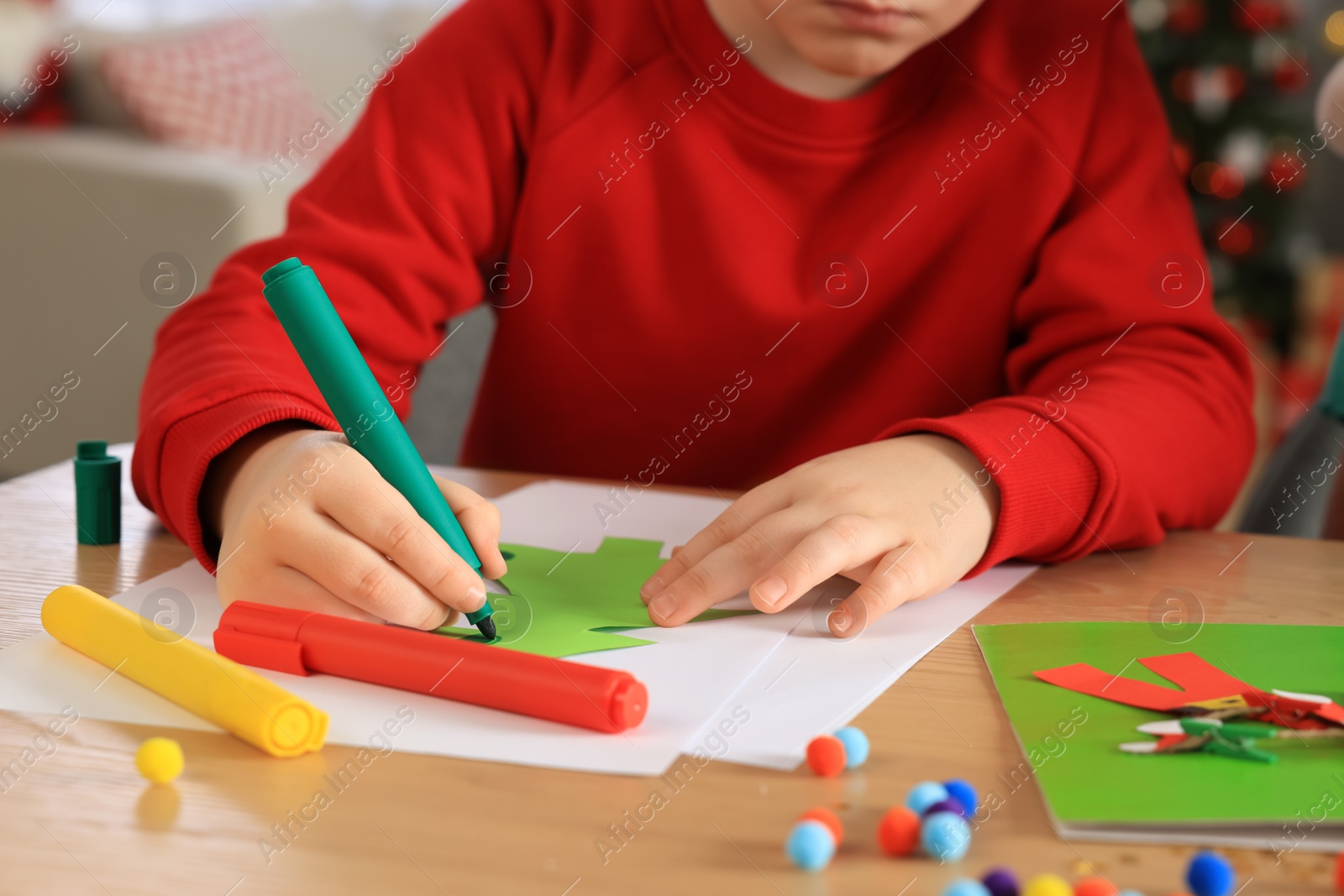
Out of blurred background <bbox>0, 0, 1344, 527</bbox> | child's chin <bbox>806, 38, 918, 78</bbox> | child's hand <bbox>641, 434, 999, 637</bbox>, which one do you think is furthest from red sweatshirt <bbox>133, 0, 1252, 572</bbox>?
blurred background <bbox>0, 0, 1344, 527</bbox>

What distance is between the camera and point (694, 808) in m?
0.37

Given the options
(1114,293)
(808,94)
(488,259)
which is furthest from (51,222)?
(1114,293)

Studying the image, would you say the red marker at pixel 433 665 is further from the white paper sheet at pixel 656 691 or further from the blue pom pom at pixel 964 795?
the blue pom pom at pixel 964 795

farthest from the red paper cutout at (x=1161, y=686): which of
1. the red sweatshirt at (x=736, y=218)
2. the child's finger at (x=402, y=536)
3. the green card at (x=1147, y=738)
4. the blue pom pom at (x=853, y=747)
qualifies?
the red sweatshirt at (x=736, y=218)

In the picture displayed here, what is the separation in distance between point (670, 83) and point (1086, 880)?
0.72 meters

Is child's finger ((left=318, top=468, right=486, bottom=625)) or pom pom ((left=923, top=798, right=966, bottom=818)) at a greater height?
pom pom ((left=923, top=798, right=966, bottom=818))

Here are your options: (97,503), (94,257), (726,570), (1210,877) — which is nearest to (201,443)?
(97,503)

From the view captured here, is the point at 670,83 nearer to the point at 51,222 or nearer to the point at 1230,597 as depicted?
the point at 1230,597

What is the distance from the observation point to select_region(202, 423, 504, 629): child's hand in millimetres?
504

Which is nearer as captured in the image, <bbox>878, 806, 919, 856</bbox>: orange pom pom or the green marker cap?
<bbox>878, 806, 919, 856</bbox>: orange pom pom

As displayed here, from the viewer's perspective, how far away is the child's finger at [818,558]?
0.54 metres

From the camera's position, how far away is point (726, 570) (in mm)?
559

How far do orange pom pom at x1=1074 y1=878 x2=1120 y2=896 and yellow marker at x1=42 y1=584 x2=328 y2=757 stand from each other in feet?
0.78

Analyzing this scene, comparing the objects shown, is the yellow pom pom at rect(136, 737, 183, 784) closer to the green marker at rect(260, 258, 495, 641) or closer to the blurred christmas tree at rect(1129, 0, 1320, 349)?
the green marker at rect(260, 258, 495, 641)
